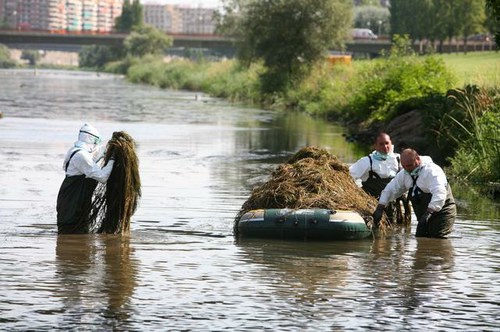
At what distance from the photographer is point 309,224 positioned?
701 inches

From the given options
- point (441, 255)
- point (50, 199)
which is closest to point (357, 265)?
point (441, 255)

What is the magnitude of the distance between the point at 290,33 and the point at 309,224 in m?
57.0

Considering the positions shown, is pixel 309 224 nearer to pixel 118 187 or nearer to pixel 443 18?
pixel 118 187

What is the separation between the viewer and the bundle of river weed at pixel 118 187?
1778cm

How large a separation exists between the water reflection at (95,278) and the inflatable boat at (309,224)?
74.9 inches

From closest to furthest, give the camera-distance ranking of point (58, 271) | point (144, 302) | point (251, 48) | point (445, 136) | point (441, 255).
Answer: point (144, 302), point (58, 271), point (441, 255), point (445, 136), point (251, 48)

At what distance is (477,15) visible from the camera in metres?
123

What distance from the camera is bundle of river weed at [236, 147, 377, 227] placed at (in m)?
18.2

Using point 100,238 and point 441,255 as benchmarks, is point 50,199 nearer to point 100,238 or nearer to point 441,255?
point 100,238

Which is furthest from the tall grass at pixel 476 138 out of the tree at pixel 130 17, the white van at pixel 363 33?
the tree at pixel 130 17

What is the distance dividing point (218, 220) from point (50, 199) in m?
3.91

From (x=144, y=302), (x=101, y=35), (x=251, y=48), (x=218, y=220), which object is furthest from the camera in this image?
(x=101, y=35)

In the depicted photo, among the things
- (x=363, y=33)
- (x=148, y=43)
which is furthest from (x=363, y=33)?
(x=148, y=43)

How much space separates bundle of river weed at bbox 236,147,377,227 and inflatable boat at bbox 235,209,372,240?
22 centimetres
